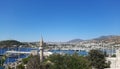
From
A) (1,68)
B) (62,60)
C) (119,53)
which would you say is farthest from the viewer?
(1,68)

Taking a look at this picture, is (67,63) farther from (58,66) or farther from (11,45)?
(11,45)

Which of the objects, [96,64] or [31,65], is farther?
[96,64]

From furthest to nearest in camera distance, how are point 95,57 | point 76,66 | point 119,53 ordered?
point 95,57, point 119,53, point 76,66

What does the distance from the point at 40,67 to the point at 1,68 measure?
28369mm

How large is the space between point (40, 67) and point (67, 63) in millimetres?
3379

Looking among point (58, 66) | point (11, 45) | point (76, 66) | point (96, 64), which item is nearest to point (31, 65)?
point (58, 66)

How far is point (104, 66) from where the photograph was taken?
43.3 metres

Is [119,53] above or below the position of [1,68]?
above

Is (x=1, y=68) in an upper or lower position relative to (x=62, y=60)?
lower

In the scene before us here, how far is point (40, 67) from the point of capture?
30750 mm

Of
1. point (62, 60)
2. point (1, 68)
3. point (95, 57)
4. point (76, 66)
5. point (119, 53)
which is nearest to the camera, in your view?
point (76, 66)

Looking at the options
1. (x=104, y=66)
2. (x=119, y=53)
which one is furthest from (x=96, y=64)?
(x=119, y=53)

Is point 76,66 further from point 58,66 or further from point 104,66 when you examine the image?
point 104,66

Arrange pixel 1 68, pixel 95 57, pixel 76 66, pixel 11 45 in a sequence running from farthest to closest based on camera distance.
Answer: pixel 11 45 → pixel 1 68 → pixel 95 57 → pixel 76 66
